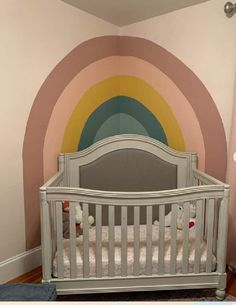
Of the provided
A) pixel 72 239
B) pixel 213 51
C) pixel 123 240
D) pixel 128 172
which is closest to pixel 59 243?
pixel 72 239

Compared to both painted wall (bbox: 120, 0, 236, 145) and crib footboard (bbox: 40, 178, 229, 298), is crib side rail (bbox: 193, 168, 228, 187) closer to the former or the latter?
crib footboard (bbox: 40, 178, 229, 298)

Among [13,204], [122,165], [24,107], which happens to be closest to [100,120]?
[122,165]

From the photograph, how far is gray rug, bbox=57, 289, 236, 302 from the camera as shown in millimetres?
1717

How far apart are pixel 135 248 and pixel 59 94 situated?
1300 mm

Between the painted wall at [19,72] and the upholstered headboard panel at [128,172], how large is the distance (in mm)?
542

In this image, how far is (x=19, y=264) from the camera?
6.59ft

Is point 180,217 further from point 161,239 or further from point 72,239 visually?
point 72,239

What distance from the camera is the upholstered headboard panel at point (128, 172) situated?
2.20 meters

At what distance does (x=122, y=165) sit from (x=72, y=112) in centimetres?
61

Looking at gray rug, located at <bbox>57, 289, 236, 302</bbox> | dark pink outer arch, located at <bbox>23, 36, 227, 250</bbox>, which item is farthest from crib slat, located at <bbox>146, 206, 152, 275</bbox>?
dark pink outer arch, located at <bbox>23, 36, 227, 250</bbox>

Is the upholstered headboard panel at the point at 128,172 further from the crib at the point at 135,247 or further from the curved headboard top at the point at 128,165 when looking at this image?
the crib at the point at 135,247

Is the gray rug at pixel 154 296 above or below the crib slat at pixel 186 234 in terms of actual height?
below

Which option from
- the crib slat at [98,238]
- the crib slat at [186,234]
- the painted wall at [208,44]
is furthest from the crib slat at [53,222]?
the painted wall at [208,44]

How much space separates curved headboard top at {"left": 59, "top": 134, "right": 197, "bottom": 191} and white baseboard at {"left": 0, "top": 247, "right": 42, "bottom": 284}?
597mm
